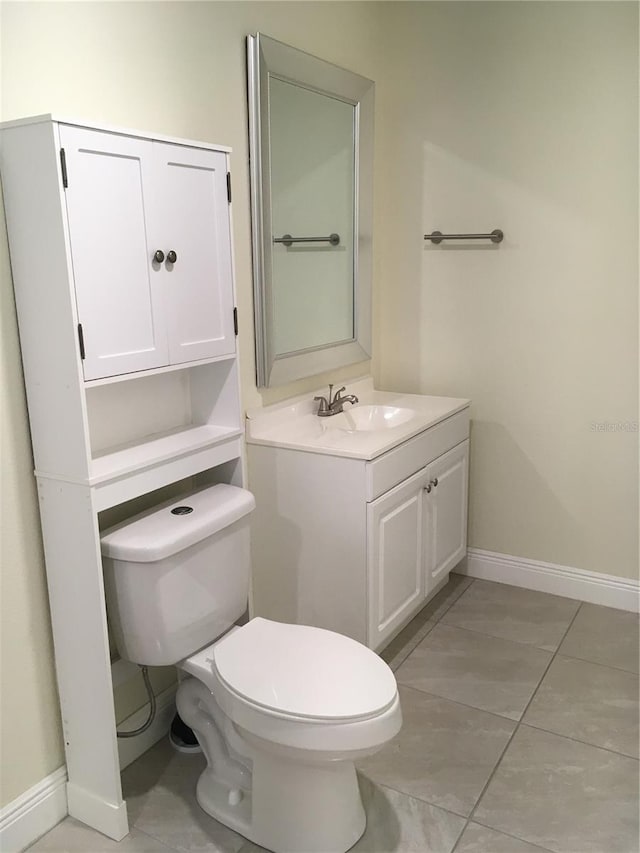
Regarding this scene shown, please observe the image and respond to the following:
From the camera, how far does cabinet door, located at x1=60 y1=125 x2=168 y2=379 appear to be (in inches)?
59.1

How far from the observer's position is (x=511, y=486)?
2979 mm

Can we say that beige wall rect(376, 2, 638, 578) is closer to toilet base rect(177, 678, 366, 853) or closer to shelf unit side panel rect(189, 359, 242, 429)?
shelf unit side panel rect(189, 359, 242, 429)

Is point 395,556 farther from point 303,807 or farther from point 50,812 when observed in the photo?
point 50,812

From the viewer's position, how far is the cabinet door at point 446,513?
2609 mm

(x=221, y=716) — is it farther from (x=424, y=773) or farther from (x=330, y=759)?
(x=424, y=773)

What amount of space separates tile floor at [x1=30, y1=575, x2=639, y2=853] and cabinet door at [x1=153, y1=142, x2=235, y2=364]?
1.15 meters

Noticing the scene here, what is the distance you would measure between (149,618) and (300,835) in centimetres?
61

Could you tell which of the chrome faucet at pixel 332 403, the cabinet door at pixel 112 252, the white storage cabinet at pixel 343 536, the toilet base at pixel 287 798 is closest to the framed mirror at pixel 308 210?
the chrome faucet at pixel 332 403

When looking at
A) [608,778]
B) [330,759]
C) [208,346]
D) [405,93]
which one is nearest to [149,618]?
[330,759]

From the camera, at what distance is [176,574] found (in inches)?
69.2

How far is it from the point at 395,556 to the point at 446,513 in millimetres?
475

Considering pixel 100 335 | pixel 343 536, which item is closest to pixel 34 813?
pixel 343 536

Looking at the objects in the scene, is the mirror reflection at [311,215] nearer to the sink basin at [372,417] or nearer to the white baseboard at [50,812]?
the sink basin at [372,417]

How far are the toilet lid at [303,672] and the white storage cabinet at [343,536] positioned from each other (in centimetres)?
40
